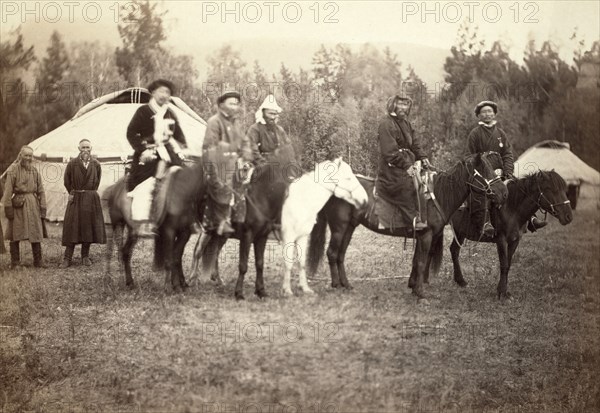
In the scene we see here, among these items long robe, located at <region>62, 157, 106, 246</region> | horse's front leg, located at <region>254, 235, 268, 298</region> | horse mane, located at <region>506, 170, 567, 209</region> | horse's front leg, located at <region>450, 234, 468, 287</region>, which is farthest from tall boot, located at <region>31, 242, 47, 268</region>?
horse mane, located at <region>506, 170, 567, 209</region>

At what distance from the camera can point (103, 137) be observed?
4848mm

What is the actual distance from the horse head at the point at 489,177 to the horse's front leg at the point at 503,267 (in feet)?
1.00

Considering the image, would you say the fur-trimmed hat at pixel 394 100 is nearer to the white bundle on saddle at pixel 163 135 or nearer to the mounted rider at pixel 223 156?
the mounted rider at pixel 223 156

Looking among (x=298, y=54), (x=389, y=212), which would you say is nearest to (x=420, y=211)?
(x=389, y=212)

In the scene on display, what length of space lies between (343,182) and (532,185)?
149 cm

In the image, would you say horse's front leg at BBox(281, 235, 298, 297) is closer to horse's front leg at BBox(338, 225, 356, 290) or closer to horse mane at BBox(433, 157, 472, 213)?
horse's front leg at BBox(338, 225, 356, 290)

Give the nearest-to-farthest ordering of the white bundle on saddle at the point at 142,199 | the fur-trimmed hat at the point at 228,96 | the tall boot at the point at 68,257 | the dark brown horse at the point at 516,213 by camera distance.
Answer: the fur-trimmed hat at the point at 228,96 < the white bundle on saddle at the point at 142,199 < the tall boot at the point at 68,257 < the dark brown horse at the point at 516,213

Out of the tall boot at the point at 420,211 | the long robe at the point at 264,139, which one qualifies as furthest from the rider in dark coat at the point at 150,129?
the tall boot at the point at 420,211

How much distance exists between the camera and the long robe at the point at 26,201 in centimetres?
507

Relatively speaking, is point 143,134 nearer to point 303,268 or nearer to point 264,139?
point 264,139

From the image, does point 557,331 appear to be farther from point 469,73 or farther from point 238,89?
point 238,89

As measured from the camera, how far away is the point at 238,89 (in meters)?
4.79

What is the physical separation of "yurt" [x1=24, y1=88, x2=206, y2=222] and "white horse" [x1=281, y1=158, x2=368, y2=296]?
718mm

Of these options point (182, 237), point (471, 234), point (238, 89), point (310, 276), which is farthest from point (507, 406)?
point (238, 89)
